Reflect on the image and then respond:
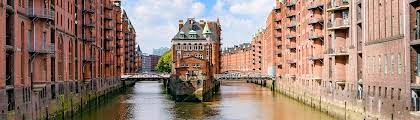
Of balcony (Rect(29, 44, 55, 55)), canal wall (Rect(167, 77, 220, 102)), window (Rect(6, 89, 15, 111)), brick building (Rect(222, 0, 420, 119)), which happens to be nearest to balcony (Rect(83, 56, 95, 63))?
canal wall (Rect(167, 77, 220, 102))

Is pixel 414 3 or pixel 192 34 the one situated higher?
pixel 192 34

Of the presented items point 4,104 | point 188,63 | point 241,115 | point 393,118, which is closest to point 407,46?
Answer: point 393,118

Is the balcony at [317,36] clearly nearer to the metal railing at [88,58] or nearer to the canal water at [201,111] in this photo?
the canal water at [201,111]

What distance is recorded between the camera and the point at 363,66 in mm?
41656

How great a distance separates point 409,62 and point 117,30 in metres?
81.4

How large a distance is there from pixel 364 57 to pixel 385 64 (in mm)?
5835

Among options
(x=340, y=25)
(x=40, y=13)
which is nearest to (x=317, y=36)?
(x=340, y=25)

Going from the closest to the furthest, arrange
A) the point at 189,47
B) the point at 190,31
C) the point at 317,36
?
the point at 317,36, the point at 189,47, the point at 190,31

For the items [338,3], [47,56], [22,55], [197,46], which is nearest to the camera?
[22,55]

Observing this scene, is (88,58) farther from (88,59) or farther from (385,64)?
(385,64)

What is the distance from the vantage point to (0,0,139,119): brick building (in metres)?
35.0

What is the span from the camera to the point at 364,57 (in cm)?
4119

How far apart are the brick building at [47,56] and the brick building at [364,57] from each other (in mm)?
21624

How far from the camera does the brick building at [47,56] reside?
1378 inches
